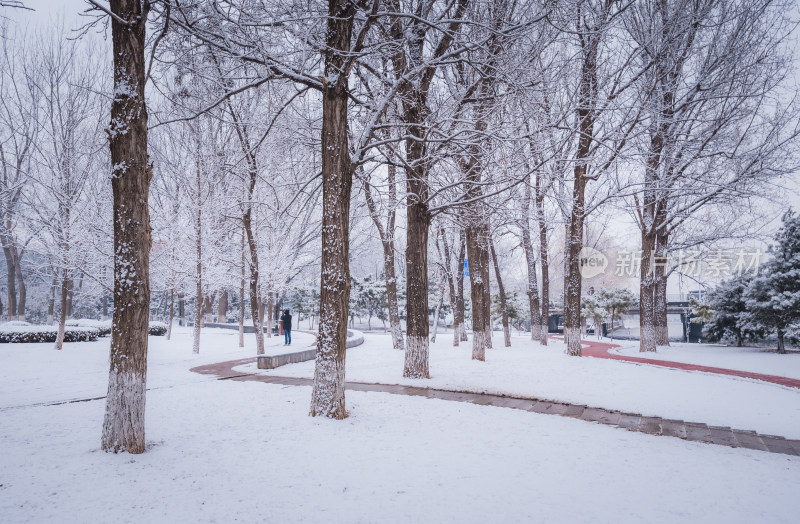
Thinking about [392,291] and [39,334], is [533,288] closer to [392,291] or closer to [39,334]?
[392,291]

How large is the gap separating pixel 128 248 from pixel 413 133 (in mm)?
6312

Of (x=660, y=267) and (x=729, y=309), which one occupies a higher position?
(x=660, y=267)

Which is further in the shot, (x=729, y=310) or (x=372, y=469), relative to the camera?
(x=729, y=310)

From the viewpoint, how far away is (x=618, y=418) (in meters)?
6.45

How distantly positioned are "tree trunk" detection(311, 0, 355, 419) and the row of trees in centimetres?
3

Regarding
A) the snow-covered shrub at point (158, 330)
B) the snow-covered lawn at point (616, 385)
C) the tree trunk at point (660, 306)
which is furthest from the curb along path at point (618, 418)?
the snow-covered shrub at point (158, 330)

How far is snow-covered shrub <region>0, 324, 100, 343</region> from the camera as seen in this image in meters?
16.5

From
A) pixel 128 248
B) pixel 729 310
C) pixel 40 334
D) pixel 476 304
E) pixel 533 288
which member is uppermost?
pixel 128 248

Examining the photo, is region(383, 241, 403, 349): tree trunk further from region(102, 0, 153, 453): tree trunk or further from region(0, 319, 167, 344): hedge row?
region(0, 319, 167, 344): hedge row

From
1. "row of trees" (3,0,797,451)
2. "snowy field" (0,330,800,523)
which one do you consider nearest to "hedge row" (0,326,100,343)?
"row of trees" (3,0,797,451)

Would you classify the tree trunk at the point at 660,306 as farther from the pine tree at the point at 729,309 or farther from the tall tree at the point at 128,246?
the tall tree at the point at 128,246

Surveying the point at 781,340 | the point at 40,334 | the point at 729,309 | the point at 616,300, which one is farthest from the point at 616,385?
the point at 616,300

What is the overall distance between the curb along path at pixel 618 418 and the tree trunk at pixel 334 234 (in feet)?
7.10

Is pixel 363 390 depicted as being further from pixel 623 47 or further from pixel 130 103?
pixel 623 47
